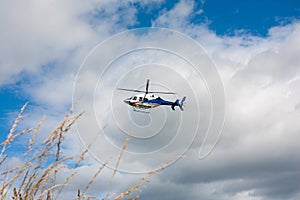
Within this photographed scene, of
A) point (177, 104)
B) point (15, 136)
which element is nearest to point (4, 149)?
point (15, 136)

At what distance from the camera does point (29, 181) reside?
4.03 metres

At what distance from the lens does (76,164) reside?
4.14 meters

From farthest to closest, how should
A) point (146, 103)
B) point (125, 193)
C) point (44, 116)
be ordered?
1. point (146, 103)
2. point (44, 116)
3. point (125, 193)

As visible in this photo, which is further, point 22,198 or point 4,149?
point 4,149

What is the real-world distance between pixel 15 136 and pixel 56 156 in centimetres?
52

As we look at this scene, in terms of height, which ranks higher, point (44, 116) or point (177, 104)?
point (177, 104)

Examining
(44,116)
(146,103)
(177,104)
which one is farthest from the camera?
(177,104)

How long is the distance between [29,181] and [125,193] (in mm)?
1059

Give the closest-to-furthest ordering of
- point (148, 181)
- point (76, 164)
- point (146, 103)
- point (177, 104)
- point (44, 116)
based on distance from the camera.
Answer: point (148, 181) < point (76, 164) < point (44, 116) < point (146, 103) < point (177, 104)

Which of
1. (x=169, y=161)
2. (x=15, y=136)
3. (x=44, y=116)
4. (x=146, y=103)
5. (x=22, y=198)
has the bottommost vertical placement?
(x=22, y=198)

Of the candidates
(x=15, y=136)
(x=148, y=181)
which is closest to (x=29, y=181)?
(x=15, y=136)

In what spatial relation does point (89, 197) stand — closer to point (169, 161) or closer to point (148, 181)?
point (148, 181)

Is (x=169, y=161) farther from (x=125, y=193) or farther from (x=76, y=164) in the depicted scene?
(x=76, y=164)

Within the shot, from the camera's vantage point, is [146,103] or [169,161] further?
[146,103]
